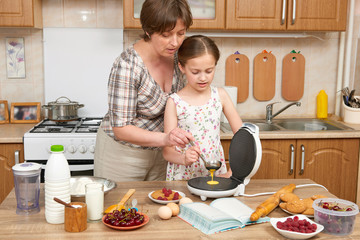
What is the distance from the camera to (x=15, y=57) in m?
3.07

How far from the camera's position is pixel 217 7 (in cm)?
278

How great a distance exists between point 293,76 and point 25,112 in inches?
77.4

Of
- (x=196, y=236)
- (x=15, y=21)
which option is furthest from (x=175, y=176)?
(x=15, y=21)

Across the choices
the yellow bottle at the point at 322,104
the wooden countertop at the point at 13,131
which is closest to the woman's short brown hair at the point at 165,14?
the wooden countertop at the point at 13,131

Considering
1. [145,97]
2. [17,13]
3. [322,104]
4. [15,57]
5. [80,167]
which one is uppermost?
[17,13]

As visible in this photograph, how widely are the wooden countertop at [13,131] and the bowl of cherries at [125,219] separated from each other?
1.46 meters

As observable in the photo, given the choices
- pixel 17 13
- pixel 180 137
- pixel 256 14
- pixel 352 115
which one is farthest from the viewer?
pixel 352 115

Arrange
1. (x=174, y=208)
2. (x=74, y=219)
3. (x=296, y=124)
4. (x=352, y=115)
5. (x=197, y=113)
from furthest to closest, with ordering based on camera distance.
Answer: (x=296, y=124) < (x=352, y=115) < (x=197, y=113) < (x=174, y=208) < (x=74, y=219)

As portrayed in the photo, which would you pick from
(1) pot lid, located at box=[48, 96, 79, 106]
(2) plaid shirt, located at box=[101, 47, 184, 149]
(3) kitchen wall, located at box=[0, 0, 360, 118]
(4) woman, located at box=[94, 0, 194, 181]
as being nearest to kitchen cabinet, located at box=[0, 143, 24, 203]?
(1) pot lid, located at box=[48, 96, 79, 106]

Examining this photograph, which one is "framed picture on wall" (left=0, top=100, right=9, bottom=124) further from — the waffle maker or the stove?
the waffle maker

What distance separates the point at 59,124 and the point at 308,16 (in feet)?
5.90

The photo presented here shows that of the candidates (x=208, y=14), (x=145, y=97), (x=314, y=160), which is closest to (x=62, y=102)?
(x=208, y=14)

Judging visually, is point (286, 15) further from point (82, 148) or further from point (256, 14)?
point (82, 148)

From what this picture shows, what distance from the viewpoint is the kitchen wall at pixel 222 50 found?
3.05 m
